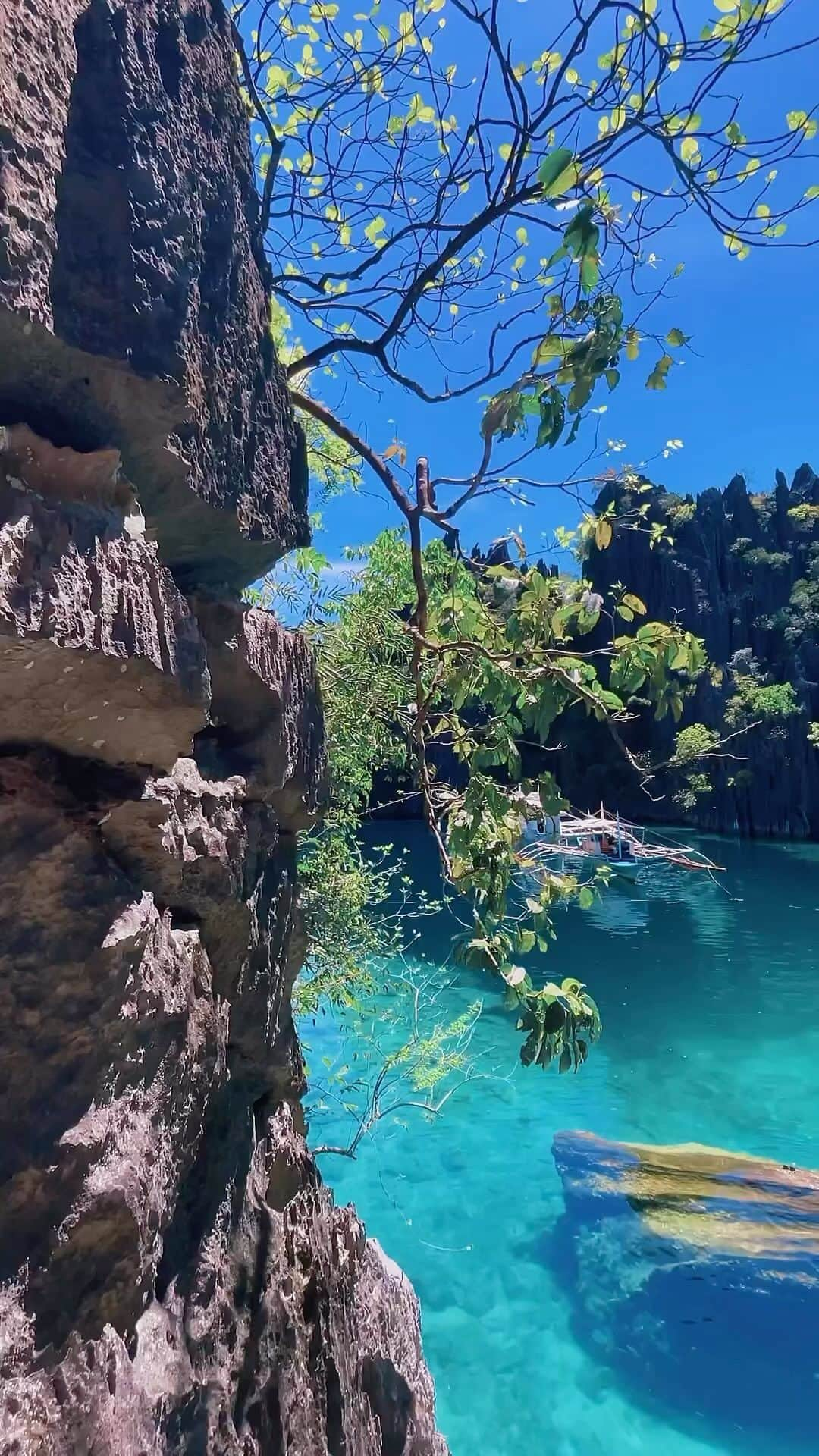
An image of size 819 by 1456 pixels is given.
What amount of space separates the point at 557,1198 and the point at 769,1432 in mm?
2325

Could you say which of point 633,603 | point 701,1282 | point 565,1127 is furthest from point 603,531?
point 565,1127

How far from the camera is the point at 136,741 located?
1.09 m

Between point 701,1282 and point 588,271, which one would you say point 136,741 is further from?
point 701,1282

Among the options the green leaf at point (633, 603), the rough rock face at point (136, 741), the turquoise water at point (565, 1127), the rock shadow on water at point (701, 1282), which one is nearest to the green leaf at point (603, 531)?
the green leaf at point (633, 603)

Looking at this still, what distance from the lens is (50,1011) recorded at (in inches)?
38.9

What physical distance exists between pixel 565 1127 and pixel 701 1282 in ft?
8.24

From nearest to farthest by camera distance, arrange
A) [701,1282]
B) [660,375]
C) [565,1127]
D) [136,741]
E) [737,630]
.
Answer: [136,741] < [660,375] < [701,1282] < [565,1127] < [737,630]

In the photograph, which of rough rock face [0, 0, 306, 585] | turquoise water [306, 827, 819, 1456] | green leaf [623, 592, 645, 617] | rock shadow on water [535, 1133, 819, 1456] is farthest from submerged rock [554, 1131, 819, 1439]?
rough rock face [0, 0, 306, 585]

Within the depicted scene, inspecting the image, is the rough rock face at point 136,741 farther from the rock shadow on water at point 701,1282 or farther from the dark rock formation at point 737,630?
the dark rock formation at point 737,630

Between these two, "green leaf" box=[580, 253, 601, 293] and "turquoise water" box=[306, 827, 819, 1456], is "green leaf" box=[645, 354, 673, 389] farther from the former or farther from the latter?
"turquoise water" box=[306, 827, 819, 1456]

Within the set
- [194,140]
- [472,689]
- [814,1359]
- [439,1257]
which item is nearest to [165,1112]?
[194,140]

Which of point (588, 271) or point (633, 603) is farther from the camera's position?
point (633, 603)

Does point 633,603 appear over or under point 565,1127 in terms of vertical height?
over

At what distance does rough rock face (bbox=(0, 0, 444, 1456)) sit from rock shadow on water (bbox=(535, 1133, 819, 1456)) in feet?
16.3
